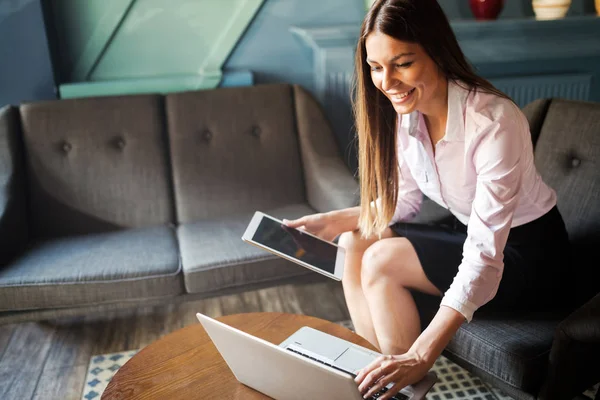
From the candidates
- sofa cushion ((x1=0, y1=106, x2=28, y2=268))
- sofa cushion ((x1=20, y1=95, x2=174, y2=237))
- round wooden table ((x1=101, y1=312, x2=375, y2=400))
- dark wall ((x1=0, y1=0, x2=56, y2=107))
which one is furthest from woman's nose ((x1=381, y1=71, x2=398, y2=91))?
dark wall ((x1=0, y1=0, x2=56, y2=107))

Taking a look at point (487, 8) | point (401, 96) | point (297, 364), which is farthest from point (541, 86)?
point (297, 364)

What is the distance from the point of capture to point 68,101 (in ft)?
7.11

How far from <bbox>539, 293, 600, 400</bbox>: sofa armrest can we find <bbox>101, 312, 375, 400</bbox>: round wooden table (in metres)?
0.41

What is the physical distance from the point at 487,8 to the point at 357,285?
155cm

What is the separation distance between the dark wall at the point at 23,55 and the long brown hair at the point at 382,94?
1368mm

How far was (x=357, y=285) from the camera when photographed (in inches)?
58.7

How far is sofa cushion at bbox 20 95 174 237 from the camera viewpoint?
213cm

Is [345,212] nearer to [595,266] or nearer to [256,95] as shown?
[595,266]

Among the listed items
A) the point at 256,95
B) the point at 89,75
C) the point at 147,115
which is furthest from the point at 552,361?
the point at 89,75

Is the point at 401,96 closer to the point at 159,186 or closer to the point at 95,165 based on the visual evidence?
the point at 159,186

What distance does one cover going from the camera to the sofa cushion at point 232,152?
2.22 m

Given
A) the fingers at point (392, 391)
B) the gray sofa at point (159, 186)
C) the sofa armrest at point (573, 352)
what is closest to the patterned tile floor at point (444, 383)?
the gray sofa at point (159, 186)

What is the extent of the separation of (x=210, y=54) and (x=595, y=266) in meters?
1.68

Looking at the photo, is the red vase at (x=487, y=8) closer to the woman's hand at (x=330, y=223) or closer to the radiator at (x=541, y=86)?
the radiator at (x=541, y=86)
